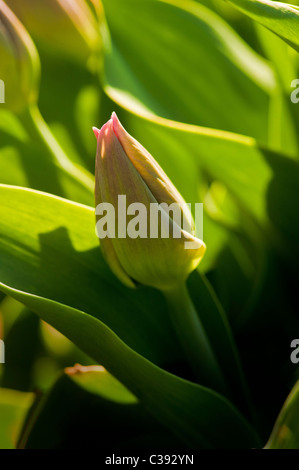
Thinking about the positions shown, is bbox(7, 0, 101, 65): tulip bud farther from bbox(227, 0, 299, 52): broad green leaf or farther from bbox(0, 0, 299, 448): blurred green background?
bbox(227, 0, 299, 52): broad green leaf

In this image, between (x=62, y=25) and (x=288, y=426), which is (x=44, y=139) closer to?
(x=62, y=25)

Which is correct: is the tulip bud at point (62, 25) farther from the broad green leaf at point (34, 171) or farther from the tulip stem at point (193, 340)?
the tulip stem at point (193, 340)

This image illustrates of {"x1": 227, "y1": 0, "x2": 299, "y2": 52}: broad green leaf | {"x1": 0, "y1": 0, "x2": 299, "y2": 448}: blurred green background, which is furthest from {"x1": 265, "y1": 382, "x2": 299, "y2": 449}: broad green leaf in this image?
{"x1": 227, "y1": 0, "x2": 299, "y2": 52}: broad green leaf

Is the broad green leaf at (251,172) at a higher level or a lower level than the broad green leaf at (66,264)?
higher

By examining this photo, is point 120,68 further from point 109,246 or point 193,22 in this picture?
point 109,246

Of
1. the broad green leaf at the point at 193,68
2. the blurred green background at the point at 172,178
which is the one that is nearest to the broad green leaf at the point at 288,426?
the blurred green background at the point at 172,178
